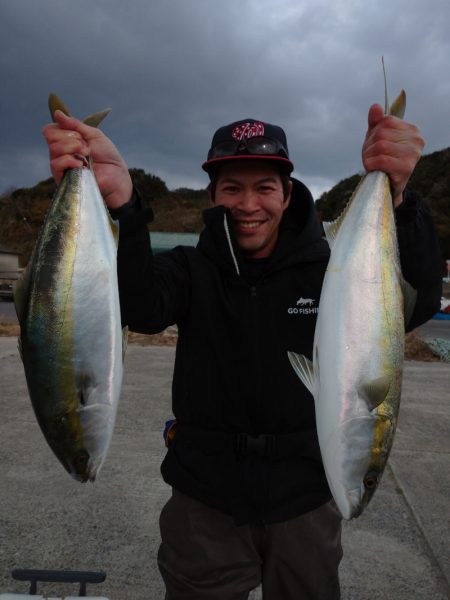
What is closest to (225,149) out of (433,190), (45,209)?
(45,209)

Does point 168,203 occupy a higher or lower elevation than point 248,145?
higher

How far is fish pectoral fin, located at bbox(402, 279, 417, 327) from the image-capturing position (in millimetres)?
1715

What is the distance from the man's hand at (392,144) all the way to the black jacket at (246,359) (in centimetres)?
23

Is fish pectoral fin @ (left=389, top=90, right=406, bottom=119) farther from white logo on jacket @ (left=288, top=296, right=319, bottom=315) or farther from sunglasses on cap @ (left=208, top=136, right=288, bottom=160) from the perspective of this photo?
white logo on jacket @ (left=288, top=296, right=319, bottom=315)

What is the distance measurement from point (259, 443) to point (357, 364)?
2.10ft

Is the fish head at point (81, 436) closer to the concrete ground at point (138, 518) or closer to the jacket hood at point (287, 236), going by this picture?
the jacket hood at point (287, 236)

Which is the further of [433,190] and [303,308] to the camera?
[433,190]

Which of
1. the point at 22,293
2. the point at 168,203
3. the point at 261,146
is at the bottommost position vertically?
the point at 22,293

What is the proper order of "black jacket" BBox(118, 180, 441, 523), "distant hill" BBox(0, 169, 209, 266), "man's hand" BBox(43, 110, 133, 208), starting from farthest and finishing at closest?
"distant hill" BBox(0, 169, 209, 266)
"black jacket" BBox(118, 180, 441, 523)
"man's hand" BBox(43, 110, 133, 208)

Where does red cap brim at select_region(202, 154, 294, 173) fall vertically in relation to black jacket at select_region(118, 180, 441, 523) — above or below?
above

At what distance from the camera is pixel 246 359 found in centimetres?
206

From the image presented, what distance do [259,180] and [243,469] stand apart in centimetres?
123

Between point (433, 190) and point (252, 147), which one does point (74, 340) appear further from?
point (433, 190)

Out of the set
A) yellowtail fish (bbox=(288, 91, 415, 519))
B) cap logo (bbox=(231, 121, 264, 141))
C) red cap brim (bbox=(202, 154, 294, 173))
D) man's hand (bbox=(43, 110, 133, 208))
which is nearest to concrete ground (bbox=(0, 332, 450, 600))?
yellowtail fish (bbox=(288, 91, 415, 519))
